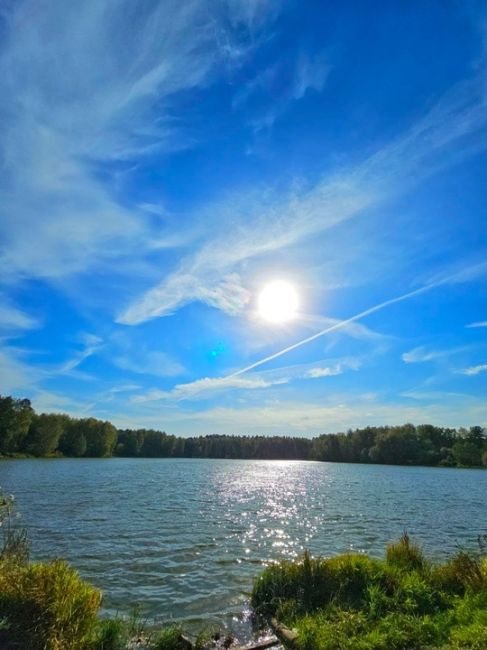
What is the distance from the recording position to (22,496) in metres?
39.2

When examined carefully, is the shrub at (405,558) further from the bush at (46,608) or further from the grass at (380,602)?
the bush at (46,608)

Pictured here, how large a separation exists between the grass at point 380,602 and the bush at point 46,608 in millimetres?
5078

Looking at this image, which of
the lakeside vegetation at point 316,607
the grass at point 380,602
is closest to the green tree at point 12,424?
the lakeside vegetation at point 316,607

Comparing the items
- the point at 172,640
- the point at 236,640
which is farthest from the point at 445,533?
the point at 172,640

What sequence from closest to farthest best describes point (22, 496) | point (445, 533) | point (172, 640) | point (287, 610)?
point (172, 640)
point (287, 610)
point (445, 533)
point (22, 496)

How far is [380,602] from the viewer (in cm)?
1262

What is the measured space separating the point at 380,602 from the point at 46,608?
358 inches

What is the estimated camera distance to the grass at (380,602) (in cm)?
1002

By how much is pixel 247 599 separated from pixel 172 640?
5.46 metres

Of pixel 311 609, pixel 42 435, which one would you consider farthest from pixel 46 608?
pixel 42 435

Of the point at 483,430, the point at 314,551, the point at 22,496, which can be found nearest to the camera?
the point at 314,551

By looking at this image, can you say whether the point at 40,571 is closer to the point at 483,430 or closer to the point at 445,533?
the point at 445,533

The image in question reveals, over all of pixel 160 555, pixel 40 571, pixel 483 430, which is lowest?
pixel 160 555

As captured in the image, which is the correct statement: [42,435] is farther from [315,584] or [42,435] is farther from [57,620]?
[57,620]
